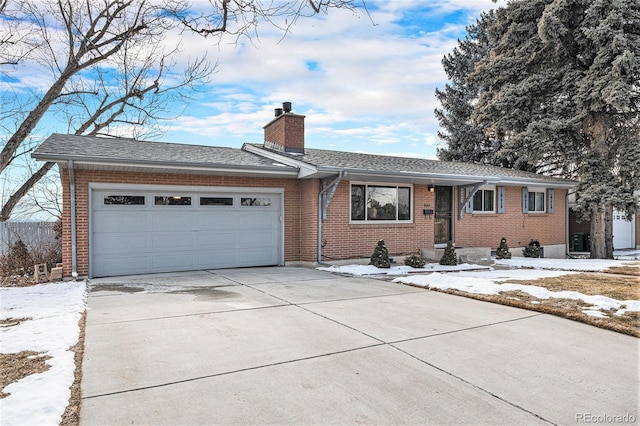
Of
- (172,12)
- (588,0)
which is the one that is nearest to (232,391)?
(172,12)

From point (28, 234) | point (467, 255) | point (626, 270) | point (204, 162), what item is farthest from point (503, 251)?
point (28, 234)

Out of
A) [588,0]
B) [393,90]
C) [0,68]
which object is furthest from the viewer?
[393,90]

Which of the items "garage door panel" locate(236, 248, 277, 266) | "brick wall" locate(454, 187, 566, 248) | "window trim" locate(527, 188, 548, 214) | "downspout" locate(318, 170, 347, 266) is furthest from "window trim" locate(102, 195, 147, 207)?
"window trim" locate(527, 188, 548, 214)

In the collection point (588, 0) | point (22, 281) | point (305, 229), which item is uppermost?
point (588, 0)

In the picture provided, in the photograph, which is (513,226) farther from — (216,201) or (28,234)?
(28,234)

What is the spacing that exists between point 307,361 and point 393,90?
13.5m

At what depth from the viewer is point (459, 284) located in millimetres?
7934

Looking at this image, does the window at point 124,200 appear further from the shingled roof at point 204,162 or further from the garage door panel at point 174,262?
the garage door panel at point 174,262

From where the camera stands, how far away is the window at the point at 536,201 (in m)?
14.9

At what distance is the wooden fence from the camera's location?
448 inches

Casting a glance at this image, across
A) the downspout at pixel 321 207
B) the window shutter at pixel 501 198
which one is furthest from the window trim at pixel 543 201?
the downspout at pixel 321 207

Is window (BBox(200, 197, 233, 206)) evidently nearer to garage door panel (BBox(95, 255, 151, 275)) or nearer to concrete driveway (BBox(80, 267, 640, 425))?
garage door panel (BBox(95, 255, 151, 275))

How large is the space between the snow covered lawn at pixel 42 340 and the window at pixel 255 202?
14.0 ft

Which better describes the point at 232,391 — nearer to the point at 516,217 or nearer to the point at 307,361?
the point at 307,361
